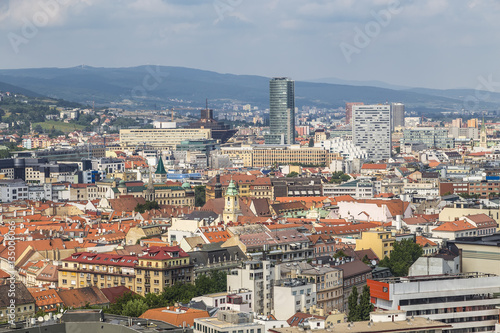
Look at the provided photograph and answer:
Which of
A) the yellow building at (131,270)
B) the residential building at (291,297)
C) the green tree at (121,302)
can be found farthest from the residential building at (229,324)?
the yellow building at (131,270)

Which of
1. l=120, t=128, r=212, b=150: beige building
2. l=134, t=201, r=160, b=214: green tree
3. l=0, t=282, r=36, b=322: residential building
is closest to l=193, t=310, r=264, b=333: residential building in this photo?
l=0, t=282, r=36, b=322: residential building

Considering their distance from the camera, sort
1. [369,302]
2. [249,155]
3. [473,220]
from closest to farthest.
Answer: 1. [369,302]
2. [473,220]
3. [249,155]

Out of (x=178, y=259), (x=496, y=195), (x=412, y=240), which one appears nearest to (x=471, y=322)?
(x=178, y=259)

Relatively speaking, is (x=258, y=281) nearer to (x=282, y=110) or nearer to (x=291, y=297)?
(x=291, y=297)

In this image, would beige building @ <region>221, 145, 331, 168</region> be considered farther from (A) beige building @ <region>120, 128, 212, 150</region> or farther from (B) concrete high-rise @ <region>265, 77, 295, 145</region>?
(A) beige building @ <region>120, 128, 212, 150</region>

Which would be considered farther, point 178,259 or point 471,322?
point 178,259

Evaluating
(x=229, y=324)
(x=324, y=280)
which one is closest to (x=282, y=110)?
(x=324, y=280)

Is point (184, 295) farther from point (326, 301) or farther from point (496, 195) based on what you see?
point (496, 195)
